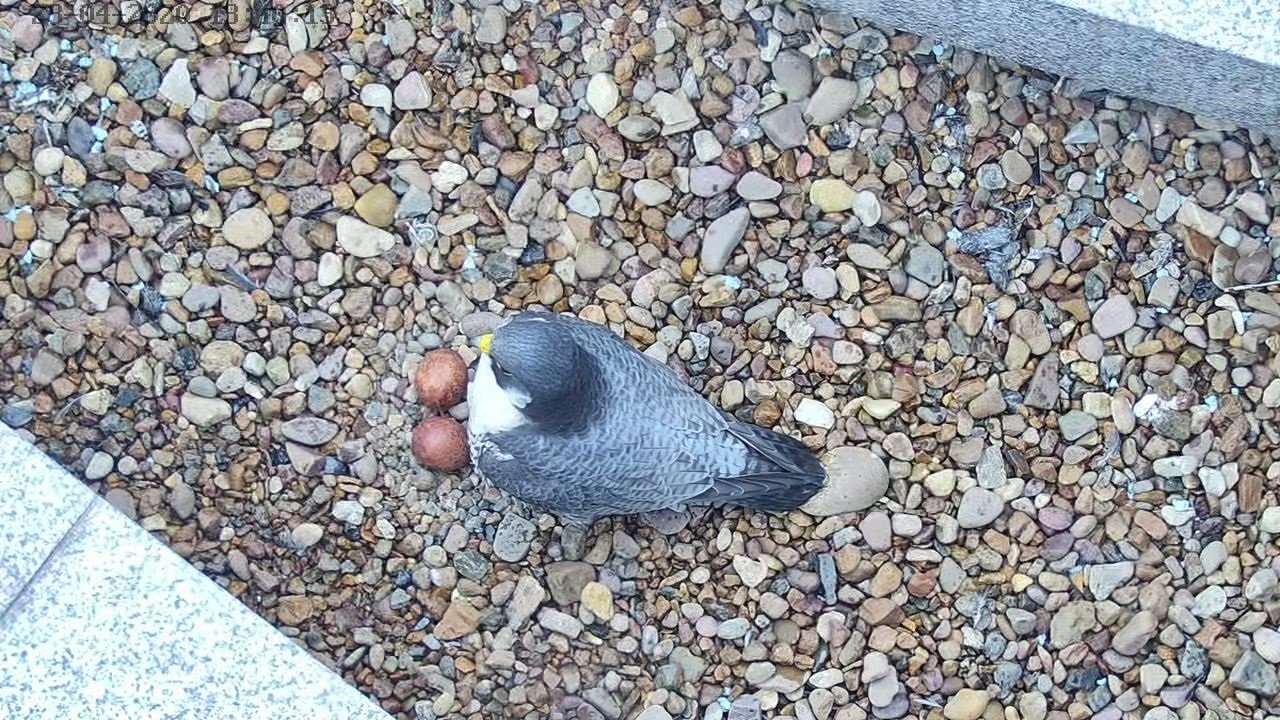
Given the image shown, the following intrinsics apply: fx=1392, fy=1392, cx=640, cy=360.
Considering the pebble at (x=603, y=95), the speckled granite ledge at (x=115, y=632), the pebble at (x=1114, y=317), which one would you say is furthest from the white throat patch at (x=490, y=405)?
the pebble at (x=1114, y=317)

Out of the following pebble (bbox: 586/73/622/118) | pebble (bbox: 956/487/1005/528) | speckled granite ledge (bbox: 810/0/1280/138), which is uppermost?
speckled granite ledge (bbox: 810/0/1280/138)

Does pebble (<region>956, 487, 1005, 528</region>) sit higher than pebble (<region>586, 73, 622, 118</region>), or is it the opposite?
pebble (<region>586, 73, 622, 118</region>)

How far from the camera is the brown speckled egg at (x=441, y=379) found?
315 cm

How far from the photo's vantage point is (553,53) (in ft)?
11.2

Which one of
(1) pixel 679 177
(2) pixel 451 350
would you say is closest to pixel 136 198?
(2) pixel 451 350

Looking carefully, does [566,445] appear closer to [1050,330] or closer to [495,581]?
[495,581]

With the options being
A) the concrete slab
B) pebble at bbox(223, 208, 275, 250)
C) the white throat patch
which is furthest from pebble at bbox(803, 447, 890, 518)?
the concrete slab

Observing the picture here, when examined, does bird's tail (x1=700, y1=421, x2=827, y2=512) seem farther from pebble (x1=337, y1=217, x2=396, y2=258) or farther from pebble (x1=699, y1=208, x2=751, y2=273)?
pebble (x1=337, y1=217, x2=396, y2=258)

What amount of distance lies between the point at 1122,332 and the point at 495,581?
1.59 m

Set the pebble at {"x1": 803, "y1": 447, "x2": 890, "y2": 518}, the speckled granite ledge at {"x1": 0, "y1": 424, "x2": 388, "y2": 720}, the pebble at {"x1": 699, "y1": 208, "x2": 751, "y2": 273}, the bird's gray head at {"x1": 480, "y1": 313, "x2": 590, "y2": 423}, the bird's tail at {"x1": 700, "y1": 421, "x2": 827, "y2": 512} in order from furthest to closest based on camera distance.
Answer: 1. the pebble at {"x1": 699, "y1": 208, "x2": 751, "y2": 273}
2. the pebble at {"x1": 803, "y1": 447, "x2": 890, "y2": 518}
3. the bird's tail at {"x1": 700, "y1": 421, "x2": 827, "y2": 512}
4. the bird's gray head at {"x1": 480, "y1": 313, "x2": 590, "y2": 423}
5. the speckled granite ledge at {"x1": 0, "y1": 424, "x2": 388, "y2": 720}

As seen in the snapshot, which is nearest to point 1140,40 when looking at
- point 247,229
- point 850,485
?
point 850,485

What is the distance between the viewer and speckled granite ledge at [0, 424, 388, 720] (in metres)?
2.60

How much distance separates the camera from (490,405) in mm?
2945

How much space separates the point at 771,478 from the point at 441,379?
2.54ft
